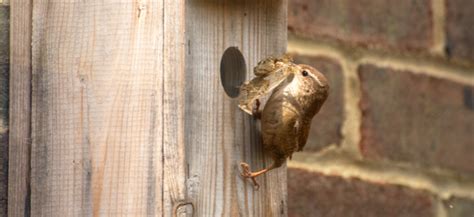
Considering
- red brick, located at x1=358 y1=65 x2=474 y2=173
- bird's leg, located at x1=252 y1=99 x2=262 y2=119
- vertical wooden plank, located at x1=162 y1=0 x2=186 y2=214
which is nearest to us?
vertical wooden plank, located at x1=162 y1=0 x2=186 y2=214

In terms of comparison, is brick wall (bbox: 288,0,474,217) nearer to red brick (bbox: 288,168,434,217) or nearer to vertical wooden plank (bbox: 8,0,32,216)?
red brick (bbox: 288,168,434,217)

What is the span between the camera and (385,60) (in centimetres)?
255

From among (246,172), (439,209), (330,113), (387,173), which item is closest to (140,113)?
(246,172)

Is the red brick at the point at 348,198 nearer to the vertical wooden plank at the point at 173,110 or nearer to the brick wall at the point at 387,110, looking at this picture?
the brick wall at the point at 387,110

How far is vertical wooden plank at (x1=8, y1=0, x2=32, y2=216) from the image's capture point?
1.93 m

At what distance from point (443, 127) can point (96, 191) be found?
95 cm

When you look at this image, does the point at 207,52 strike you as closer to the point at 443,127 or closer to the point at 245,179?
the point at 245,179

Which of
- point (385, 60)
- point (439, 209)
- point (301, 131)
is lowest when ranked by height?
point (439, 209)

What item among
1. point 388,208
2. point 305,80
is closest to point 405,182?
point 388,208

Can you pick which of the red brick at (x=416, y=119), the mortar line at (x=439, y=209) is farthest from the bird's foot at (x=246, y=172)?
the mortar line at (x=439, y=209)

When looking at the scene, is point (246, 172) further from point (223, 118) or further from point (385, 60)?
point (385, 60)

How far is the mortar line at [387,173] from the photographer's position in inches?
95.1

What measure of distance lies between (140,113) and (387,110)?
80 centimetres

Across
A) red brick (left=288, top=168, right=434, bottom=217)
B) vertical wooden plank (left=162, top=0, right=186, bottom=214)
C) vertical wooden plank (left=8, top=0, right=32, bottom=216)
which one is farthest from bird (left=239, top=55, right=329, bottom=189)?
red brick (left=288, top=168, right=434, bottom=217)
